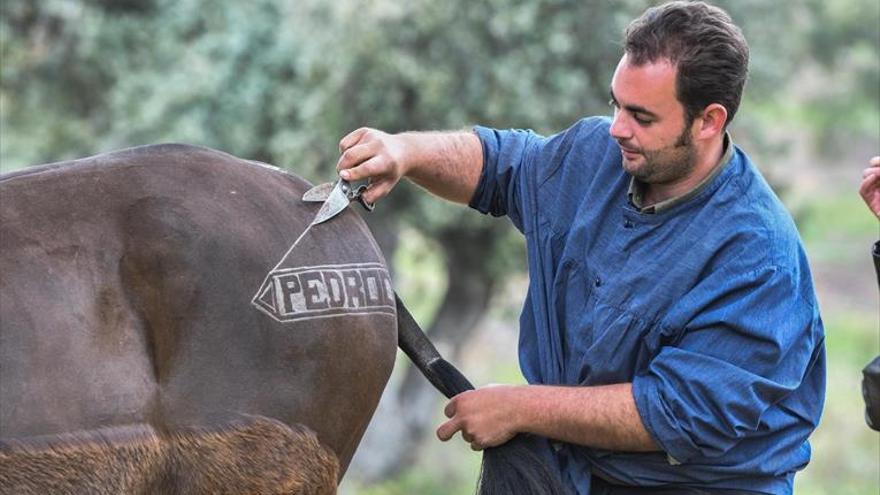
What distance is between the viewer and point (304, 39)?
7.96 m

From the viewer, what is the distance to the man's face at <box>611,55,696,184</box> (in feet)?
9.36

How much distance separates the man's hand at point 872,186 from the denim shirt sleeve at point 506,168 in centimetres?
80

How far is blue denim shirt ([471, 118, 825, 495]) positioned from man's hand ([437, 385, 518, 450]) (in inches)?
→ 7.3

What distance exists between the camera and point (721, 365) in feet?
9.09

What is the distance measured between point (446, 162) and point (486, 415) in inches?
26.3

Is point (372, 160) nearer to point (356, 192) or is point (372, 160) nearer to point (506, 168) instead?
point (356, 192)

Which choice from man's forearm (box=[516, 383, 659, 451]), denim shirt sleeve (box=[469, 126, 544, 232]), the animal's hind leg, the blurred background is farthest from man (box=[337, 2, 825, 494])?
the blurred background

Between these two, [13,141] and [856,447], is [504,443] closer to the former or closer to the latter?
[13,141]

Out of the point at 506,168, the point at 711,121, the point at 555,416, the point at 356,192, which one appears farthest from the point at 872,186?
the point at 356,192

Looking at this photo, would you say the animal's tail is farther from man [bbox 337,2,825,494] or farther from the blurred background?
the blurred background

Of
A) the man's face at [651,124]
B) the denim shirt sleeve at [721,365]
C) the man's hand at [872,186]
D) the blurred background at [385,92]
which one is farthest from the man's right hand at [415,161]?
the blurred background at [385,92]

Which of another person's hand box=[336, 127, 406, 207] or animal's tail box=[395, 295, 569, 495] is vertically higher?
another person's hand box=[336, 127, 406, 207]

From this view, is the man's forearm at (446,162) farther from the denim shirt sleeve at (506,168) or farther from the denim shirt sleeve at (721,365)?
the denim shirt sleeve at (721,365)

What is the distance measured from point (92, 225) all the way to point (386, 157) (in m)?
0.71
